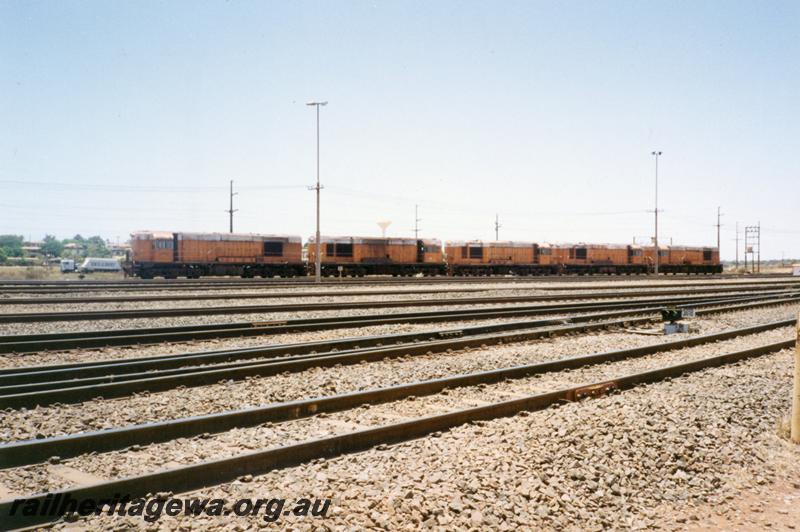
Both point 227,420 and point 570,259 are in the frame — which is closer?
point 227,420

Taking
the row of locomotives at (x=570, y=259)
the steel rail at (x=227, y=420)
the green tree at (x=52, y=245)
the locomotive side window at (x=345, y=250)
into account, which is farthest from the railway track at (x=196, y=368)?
the green tree at (x=52, y=245)

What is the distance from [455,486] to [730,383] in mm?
5915

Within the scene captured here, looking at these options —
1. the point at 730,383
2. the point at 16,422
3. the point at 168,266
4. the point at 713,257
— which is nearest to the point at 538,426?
the point at 730,383

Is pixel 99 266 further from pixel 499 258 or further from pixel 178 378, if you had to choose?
pixel 178 378

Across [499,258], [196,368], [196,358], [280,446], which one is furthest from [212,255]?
[280,446]

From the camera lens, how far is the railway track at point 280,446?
4.41m

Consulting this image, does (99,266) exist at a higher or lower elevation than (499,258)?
lower

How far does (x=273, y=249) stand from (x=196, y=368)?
33.6 meters

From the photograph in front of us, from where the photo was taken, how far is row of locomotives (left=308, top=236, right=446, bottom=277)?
44469 mm

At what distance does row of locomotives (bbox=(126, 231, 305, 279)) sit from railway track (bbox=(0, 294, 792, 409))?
30.0 m

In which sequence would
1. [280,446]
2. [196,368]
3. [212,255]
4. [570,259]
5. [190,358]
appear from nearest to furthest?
[280,446], [196,368], [190,358], [212,255], [570,259]

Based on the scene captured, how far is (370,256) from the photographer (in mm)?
45688

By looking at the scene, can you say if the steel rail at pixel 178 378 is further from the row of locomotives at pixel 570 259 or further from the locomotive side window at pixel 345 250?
the row of locomotives at pixel 570 259

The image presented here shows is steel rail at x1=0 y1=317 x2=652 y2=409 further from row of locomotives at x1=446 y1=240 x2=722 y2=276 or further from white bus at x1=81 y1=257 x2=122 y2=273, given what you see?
white bus at x1=81 y1=257 x2=122 y2=273
